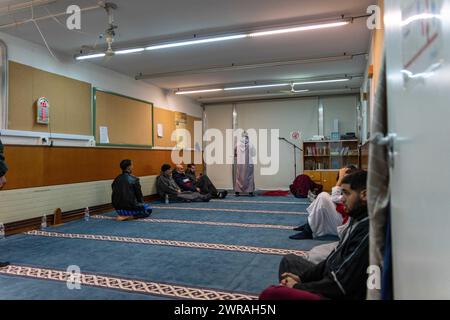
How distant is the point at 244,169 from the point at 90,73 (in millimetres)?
4695

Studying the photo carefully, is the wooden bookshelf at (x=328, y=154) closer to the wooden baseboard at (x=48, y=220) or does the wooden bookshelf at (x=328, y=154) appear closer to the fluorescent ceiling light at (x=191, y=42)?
the fluorescent ceiling light at (x=191, y=42)

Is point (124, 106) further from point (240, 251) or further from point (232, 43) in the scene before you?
point (240, 251)

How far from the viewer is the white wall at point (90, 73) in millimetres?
5035

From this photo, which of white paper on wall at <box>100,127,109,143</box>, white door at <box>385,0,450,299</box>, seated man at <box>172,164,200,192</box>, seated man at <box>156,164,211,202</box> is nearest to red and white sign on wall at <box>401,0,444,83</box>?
white door at <box>385,0,450,299</box>

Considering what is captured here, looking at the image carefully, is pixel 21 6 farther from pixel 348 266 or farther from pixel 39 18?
pixel 348 266

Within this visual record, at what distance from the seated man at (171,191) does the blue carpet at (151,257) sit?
2.46 m

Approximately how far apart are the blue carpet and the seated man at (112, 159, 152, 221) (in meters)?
0.34

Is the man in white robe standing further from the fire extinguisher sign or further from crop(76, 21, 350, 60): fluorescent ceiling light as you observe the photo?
the fire extinguisher sign

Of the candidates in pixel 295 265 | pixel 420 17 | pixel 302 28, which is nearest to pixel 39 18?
pixel 302 28

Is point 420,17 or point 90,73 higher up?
point 90,73

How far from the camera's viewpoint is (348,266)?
1.57 metres

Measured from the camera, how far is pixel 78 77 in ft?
20.1

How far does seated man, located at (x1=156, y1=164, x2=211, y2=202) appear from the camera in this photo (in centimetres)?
780

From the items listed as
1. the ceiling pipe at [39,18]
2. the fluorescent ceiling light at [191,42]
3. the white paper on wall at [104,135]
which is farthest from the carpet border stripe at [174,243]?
the fluorescent ceiling light at [191,42]
